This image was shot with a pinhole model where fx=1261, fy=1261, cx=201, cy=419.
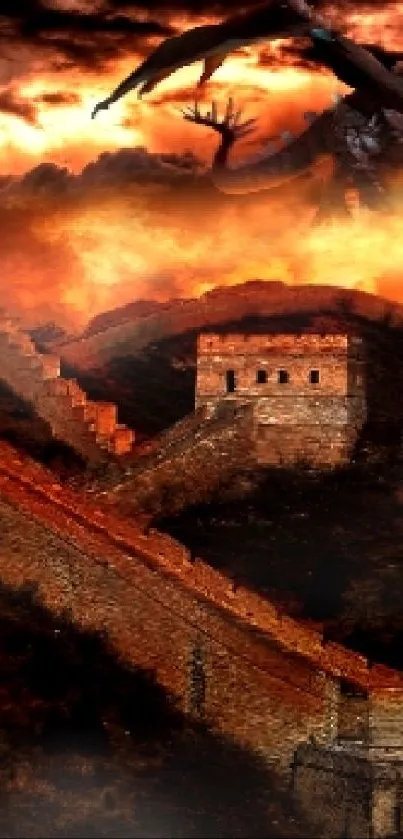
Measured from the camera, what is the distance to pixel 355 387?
25.1 m

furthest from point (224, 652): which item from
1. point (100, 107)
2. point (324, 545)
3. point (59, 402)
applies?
point (100, 107)

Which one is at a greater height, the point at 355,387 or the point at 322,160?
the point at 322,160

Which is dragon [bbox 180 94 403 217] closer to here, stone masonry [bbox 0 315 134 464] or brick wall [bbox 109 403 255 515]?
brick wall [bbox 109 403 255 515]

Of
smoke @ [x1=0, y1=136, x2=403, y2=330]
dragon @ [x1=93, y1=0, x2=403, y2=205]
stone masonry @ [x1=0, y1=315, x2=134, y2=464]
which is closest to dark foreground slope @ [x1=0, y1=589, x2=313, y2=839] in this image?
stone masonry @ [x1=0, y1=315, x2=134, y2=464]

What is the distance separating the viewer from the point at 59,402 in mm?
24781

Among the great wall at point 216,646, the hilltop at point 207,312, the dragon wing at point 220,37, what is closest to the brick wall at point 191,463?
the hilltop at point 207,312

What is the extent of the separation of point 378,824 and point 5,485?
7.52 m

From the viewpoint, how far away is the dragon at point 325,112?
22.0m

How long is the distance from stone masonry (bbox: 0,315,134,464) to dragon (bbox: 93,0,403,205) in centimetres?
487

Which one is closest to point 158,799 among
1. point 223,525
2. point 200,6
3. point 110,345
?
point 223,525

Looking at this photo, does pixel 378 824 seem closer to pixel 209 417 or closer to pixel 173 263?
pixel 209 417

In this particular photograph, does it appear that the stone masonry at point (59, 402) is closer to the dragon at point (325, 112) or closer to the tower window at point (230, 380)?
the tower window at point (230, 380)

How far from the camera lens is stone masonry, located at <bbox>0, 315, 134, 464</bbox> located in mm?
24234

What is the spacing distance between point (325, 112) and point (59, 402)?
782cm
